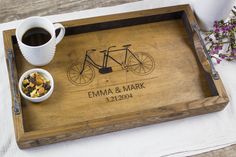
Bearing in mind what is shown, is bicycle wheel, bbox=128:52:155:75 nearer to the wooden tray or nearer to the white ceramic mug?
the wooden tray

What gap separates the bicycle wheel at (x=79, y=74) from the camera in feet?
2.52

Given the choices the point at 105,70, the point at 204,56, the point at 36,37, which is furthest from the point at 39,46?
the point at 204,56

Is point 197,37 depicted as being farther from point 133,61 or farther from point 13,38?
point 13,38

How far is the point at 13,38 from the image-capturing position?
0.79 metres

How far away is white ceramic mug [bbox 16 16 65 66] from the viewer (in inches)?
28.6

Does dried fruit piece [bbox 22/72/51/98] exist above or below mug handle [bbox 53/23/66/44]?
below

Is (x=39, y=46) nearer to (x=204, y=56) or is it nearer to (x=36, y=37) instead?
(x=36, y=37)

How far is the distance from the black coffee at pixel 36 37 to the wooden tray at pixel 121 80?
47 millimetres

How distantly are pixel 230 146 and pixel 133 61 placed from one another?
261 millimetres

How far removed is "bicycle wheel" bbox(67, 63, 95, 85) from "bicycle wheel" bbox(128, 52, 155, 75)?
9cm

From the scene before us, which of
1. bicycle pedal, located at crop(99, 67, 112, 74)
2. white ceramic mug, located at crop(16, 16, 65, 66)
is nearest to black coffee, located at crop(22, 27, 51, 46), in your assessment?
white ceramic mug, located at crop(16, 16, 65, 66)

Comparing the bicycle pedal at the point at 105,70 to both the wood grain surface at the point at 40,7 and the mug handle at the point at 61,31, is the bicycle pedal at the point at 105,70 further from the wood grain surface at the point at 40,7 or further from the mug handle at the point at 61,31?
the wood grain surface at the point at 40,7

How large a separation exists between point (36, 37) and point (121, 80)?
0.19 metres

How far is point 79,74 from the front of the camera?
30.6 inches
